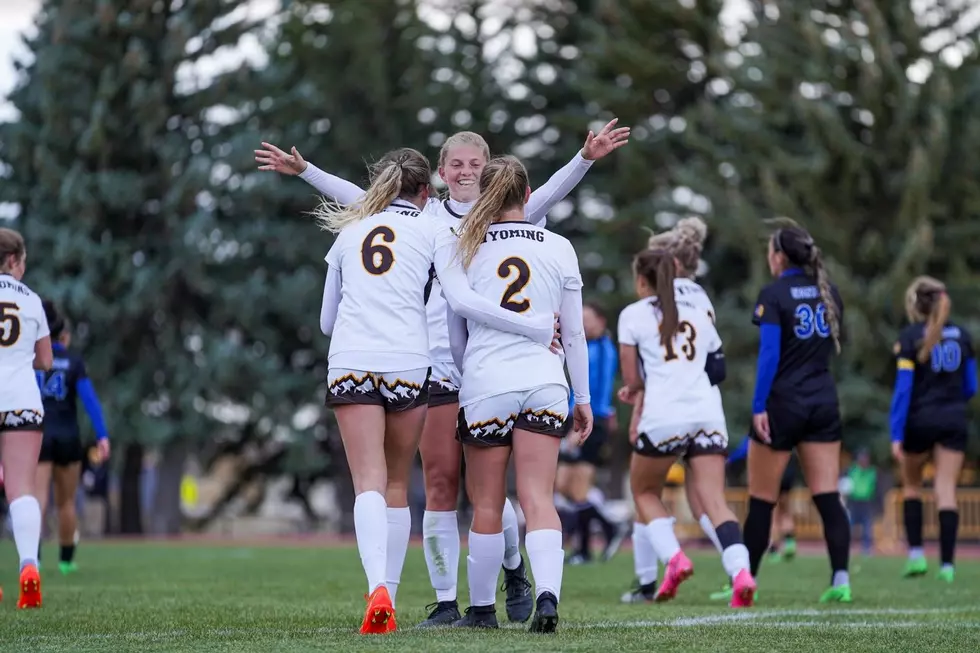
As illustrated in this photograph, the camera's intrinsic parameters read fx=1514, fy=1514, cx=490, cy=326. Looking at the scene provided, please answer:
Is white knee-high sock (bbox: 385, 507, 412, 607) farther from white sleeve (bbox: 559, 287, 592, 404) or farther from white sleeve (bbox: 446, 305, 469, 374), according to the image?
white sleeve (bbox: 559, 287, 592, 404)

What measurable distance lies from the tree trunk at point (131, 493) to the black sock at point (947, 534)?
22627mm

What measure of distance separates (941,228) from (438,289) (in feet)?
86.1

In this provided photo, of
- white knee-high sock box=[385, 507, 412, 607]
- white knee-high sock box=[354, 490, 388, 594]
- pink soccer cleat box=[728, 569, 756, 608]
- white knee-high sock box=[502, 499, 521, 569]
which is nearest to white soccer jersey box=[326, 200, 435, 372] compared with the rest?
white knee-high sock box=[354, 490, 388, 594]

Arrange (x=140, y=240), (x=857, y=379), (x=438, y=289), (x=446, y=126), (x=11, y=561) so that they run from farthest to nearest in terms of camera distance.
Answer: (x=446, y=126) → (x=140, y=240) → (x=857, y=379) → (x=11, y=561) → (x=438, y=289)

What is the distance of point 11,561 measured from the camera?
16.2 m

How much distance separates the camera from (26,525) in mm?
8758

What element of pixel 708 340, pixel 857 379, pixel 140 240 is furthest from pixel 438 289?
pixel 140 240

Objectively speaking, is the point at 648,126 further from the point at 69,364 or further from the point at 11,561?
the point at 69,364

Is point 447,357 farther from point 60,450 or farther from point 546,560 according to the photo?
point 60,450

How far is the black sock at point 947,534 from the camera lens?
486 inches

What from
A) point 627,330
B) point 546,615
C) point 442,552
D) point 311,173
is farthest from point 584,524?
point 546,615

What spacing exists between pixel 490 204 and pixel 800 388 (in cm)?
359

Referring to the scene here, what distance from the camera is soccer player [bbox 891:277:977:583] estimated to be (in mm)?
12156

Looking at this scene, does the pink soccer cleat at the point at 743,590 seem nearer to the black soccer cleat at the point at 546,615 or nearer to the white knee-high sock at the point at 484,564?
the white knee-high sock at the point at 484,564
